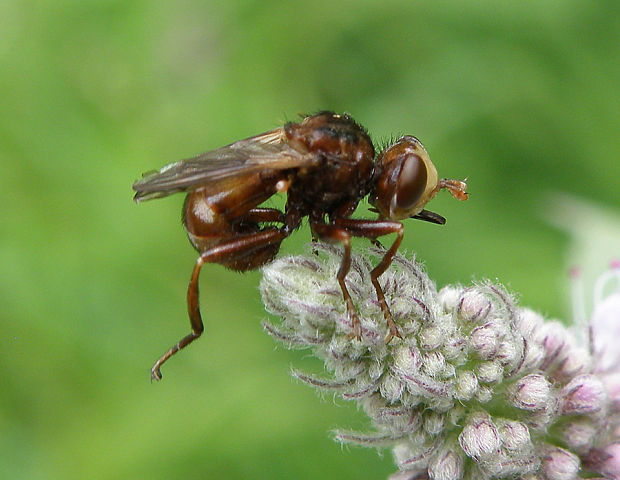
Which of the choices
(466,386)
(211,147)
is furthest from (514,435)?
(211,147)

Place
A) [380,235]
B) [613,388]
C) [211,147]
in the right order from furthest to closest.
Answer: [211,147] → [613,388] → [380,235]

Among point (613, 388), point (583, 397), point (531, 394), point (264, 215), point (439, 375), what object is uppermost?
point (264, 215)

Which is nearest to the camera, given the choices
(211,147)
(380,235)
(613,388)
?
(380,235)

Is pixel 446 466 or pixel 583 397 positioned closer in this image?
pixel 446 466

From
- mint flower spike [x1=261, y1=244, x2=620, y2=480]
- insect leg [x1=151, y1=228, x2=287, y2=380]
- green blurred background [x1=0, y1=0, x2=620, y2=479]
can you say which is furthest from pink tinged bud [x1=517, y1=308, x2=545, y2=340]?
green blurred background [x1=0, y1=0, x2=620, y2=479]

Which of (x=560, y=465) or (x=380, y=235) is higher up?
(x=380, y=235)

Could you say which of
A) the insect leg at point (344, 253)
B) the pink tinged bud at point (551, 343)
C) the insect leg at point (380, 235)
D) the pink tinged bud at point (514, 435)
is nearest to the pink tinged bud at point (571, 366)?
the pink tinged bud at point (551, 343)

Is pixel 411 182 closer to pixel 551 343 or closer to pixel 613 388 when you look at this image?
pixel 551 343

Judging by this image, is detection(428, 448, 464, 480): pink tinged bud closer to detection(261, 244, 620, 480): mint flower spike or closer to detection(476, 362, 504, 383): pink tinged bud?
detection(261, 244, 620, 480): mint flower spike

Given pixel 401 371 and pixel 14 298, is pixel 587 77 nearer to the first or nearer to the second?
pixel 401 371
